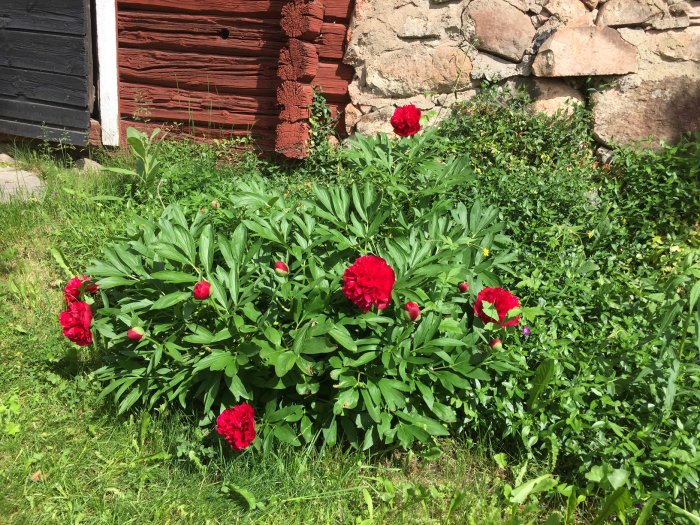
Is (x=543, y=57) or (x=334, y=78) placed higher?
(x=543, y=57)

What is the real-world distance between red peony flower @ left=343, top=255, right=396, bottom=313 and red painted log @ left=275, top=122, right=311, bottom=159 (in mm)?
2618

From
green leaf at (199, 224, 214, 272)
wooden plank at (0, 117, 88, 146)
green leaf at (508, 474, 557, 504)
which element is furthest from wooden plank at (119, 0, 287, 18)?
green leaf at (508, 474, 557, 504)

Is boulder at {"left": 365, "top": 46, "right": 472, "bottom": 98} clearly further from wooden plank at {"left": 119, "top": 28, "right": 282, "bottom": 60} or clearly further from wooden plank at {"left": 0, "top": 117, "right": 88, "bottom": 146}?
wooden plank at {"left": 0, "top": 117, "right": 88, "bottom": 146}

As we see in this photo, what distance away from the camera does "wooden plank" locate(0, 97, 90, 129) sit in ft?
17.1

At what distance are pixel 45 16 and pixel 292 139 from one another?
2412mm

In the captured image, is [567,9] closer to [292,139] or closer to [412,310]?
[292,139]

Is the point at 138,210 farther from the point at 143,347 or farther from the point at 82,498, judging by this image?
the point at 82,498

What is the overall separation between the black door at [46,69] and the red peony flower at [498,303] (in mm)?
3969

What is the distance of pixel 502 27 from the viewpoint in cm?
426

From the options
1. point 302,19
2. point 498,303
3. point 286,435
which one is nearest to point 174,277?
point 286,435

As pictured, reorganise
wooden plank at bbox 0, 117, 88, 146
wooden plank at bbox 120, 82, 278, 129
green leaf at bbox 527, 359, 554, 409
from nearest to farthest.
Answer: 1. green leaf at bbox 527, 359, 554, 409
2. wooden plank at bbox 120, 82, 278, 129
3. wooden plank at bbox 0, 117, 88, 146

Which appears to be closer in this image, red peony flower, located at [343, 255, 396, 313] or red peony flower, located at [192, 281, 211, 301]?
red peony flower, located at [343, 255, 396, 313]

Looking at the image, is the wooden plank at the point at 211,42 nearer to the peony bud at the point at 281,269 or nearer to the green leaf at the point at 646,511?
the peony bud at the point at 281,269

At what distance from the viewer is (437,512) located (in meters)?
2.36
